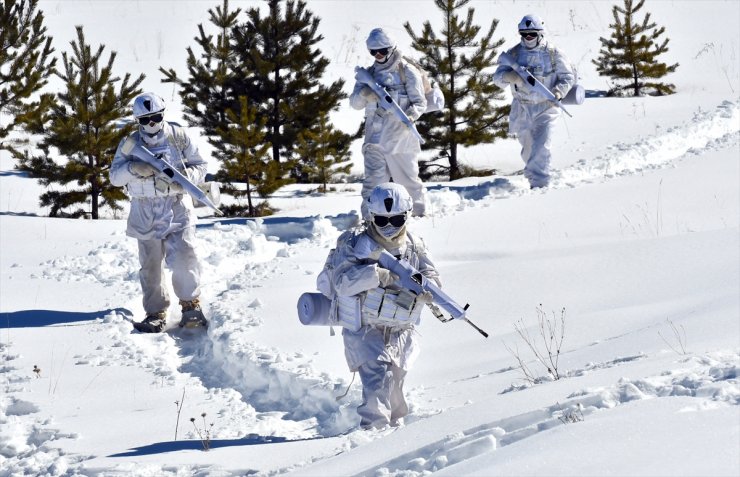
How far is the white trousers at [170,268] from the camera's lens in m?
9.80

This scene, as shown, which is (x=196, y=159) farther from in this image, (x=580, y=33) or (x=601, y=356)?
(x=580, y=33)

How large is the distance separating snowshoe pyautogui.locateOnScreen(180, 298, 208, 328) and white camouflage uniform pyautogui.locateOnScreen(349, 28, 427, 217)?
290 centimetres

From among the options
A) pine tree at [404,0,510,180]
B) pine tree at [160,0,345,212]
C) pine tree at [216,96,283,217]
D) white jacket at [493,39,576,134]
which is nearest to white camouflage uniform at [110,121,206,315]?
white jacket at [493,39,576,134]

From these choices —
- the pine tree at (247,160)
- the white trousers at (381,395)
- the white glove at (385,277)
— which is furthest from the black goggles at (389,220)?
the pine tree at (247,160)

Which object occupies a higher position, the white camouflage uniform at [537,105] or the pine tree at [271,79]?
the pine tree at [271,79]

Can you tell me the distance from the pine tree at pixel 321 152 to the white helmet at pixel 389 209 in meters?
10.3

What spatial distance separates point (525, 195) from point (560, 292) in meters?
4.67

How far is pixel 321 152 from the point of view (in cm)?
1742

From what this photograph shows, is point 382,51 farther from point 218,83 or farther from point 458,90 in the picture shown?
point 218,83

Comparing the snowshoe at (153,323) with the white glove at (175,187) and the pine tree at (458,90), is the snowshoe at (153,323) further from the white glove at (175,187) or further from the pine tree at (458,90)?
the pine tree at (458,90)

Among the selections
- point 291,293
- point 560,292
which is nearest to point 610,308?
point 560,292

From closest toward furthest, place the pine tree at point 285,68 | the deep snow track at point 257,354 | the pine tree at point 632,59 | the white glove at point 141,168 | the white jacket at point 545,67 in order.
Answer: the deep snow track at point 257,354, the white glove at point 141,168, the white jacket at point 545,67, the pine tree at point 285,68, the pine tree at point 632,59

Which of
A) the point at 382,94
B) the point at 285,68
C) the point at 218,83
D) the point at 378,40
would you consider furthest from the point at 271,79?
the point at 378,40

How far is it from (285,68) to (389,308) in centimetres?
1227
